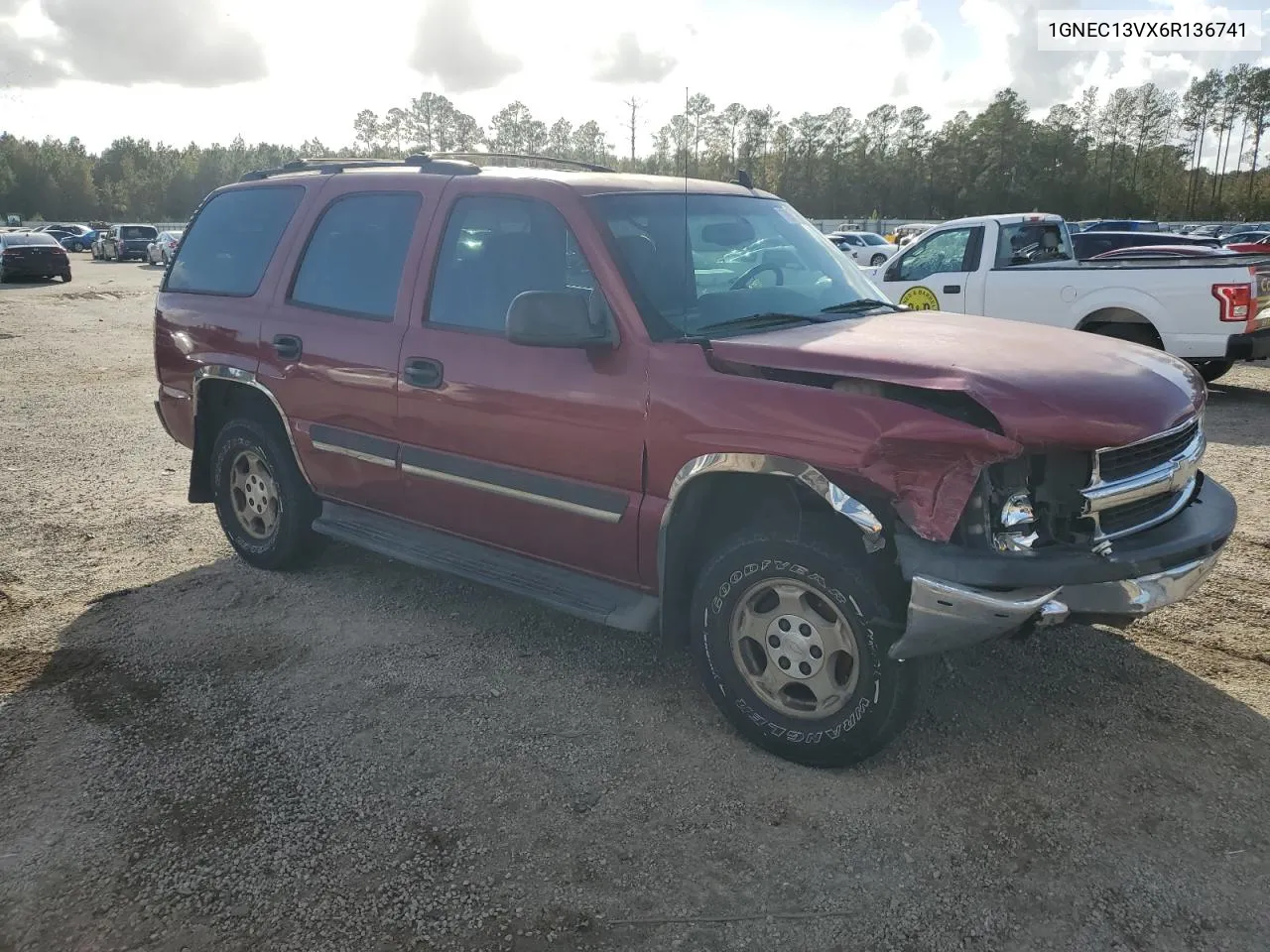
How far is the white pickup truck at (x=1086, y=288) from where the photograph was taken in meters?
8.84

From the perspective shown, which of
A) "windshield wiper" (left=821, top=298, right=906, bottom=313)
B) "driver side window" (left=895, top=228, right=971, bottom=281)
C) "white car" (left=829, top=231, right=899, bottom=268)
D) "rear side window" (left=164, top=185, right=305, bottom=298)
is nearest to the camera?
"windshield wiper" (left=821, top=298, right=906, bottom=313)

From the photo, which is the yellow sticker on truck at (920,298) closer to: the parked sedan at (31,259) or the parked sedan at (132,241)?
the parked sedan at (31,259)

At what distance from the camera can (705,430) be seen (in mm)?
3342

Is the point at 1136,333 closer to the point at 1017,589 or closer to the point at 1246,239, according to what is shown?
the point at 1017,589

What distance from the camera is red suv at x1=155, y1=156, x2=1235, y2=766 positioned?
2.96 metres

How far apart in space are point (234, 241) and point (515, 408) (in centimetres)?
244

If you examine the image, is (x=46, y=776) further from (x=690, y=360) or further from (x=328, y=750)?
(x=690, y=360)

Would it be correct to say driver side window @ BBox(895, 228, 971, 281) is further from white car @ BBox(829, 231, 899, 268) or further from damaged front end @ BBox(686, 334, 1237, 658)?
white car @ BBox(829, 231, 899, 268)

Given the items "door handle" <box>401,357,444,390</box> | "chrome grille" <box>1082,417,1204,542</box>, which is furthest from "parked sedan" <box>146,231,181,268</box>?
"chrome grille" <box>1082,417,1204,542</box>

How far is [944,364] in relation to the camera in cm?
307

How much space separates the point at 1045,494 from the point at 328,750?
261 cm

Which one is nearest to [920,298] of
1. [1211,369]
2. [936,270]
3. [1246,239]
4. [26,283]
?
[936,270]

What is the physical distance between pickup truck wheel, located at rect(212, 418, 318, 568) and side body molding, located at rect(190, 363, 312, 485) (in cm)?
11

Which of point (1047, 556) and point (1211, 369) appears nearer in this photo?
point (1047, 556)
